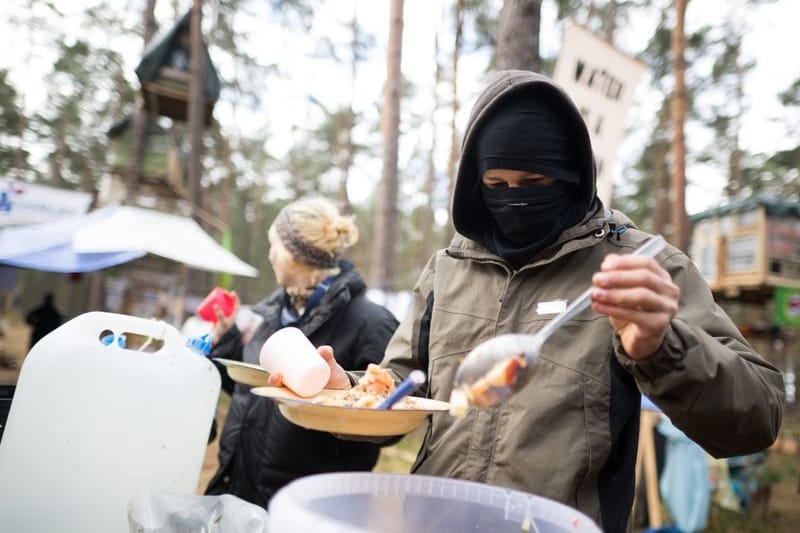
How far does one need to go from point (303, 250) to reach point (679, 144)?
27.7 feet

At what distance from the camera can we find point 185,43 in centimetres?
1023

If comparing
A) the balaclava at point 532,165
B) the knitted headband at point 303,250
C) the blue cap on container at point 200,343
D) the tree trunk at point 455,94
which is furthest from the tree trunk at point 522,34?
the tree trunk at point 455,94

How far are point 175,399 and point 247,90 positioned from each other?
1881 cm

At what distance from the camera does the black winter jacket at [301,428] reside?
2.20 m

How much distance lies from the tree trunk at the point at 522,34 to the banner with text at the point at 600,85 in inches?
26.9

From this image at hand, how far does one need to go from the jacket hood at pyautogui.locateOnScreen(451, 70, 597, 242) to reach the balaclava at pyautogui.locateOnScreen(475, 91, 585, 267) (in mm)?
14

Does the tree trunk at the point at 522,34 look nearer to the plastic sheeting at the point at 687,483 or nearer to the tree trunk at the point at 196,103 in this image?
the plastic sheeting at the point at 687,483

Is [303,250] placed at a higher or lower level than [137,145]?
lower

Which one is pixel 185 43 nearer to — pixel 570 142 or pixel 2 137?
pixel 570 142

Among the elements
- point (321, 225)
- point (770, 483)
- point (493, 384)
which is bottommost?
point (770, 483)

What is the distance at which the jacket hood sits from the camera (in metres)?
1.39

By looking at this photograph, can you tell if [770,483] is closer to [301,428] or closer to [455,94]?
[301,428]

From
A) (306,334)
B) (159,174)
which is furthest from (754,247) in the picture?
(159,174)

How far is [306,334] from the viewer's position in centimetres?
231
